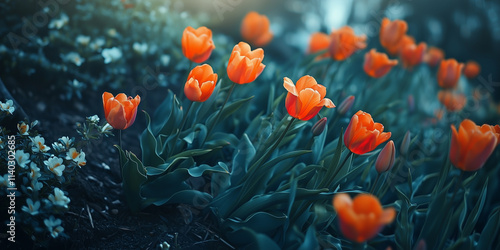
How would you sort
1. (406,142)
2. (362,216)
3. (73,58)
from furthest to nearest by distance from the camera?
1. (73,58)
2. (406,142)
3. (362,216)

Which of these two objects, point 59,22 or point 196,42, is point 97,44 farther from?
point 196,42

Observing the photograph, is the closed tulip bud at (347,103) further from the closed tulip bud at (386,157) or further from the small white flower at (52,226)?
the small white flower at (52,226)

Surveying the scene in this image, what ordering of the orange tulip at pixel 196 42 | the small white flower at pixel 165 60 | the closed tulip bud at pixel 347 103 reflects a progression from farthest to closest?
the small white flower at pixel 165 60 → the closed tulip bud at pixel 347 103 → the orange tulip at pixel 196 42

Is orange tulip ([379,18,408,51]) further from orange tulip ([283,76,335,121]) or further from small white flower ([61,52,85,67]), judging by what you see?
small white flower ([61,52,85,67])

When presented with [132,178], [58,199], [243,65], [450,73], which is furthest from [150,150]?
[450,73]

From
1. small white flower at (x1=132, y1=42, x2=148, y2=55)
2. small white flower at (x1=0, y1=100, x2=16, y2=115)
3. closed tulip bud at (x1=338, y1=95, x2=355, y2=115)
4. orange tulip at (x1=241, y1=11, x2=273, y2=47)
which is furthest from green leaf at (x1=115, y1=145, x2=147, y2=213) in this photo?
orange tulip at (x1=241, y1=11, x2=273, y2=47)

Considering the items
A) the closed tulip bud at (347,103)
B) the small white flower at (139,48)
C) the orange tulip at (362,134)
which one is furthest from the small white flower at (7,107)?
the closed tulip bud at (347,103)

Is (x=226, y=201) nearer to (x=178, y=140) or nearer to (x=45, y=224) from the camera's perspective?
(x=178, y=140)
